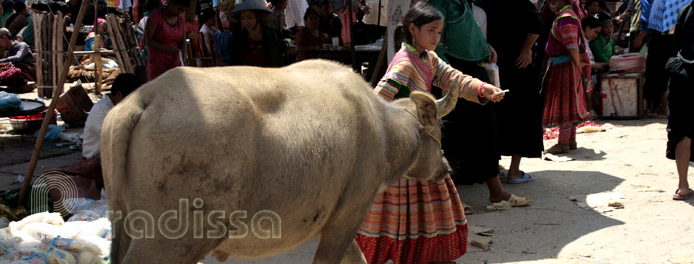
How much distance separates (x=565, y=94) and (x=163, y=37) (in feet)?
17.5

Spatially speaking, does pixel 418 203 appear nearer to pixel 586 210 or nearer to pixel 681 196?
pixel 586 210

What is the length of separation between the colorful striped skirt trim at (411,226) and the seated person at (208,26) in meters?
9.14

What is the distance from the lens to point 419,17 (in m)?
4.16

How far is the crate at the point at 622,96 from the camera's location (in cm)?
1027

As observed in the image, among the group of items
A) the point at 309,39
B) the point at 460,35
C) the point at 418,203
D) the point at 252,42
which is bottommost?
the point at 418,203

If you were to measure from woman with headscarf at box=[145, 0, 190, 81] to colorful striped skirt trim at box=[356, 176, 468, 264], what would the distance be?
4.90 m

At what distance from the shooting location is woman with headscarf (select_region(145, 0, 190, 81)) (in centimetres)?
818

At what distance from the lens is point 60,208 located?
5270 mm

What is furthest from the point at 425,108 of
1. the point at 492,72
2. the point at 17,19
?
the point at 17,19

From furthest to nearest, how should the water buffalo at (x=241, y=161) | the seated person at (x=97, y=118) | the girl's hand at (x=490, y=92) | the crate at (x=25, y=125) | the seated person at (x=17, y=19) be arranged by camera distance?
the seated person at (x=17, y=19) < the crate at (x=25, y=125) < the seated person at (x=97, y=118) < the girl's hand at (x=490, y=92) < the water buffalo at (x=241, y=161)

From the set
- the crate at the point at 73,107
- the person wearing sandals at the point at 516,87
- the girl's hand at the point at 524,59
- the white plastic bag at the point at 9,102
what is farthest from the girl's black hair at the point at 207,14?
the girl's hand at the point at 524,59

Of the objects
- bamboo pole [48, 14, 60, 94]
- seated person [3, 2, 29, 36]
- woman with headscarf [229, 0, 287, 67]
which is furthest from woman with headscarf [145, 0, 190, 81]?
seated person [3, 2, 29, 36]

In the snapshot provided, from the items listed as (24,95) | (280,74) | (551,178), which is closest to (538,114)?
(551,178)

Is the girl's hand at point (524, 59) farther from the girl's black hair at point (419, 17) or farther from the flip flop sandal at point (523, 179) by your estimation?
the girl's black hair at point (419, 17)
